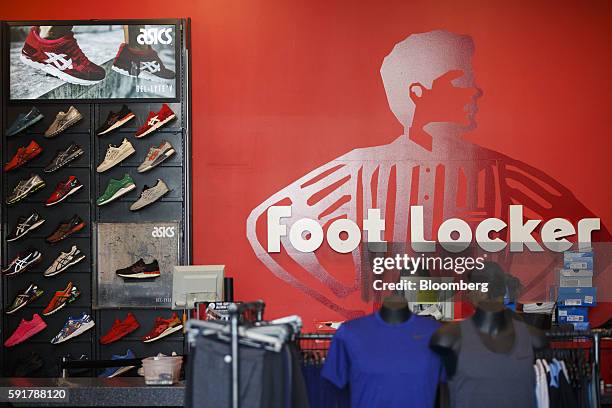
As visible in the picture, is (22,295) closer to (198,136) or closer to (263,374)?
(198,136)

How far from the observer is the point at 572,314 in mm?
5637

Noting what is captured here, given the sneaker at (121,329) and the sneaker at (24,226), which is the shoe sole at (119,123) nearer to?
→ the sneaker at (24,226)

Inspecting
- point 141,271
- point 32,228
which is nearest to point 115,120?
point 32,228

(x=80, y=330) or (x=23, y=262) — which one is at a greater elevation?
(x=23, y=262)

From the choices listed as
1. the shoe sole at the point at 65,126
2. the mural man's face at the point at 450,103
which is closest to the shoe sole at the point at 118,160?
the shoe sole at the point at 65,126

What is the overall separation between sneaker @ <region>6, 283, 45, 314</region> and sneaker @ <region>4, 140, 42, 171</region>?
2.79 feet

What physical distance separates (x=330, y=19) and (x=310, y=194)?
1.28 meters

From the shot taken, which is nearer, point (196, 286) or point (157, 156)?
point (196, 286)

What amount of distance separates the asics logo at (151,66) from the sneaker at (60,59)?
11.6 inches

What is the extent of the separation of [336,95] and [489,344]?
3.14m

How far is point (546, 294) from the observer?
5.76 metres

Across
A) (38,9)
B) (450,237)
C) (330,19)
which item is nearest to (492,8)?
(330,19)

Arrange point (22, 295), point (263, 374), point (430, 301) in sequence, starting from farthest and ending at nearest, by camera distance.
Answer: point (22, 295) → point (430, 301) → point (263, 374)

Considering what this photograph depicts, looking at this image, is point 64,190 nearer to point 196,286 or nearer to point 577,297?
point 196,286
